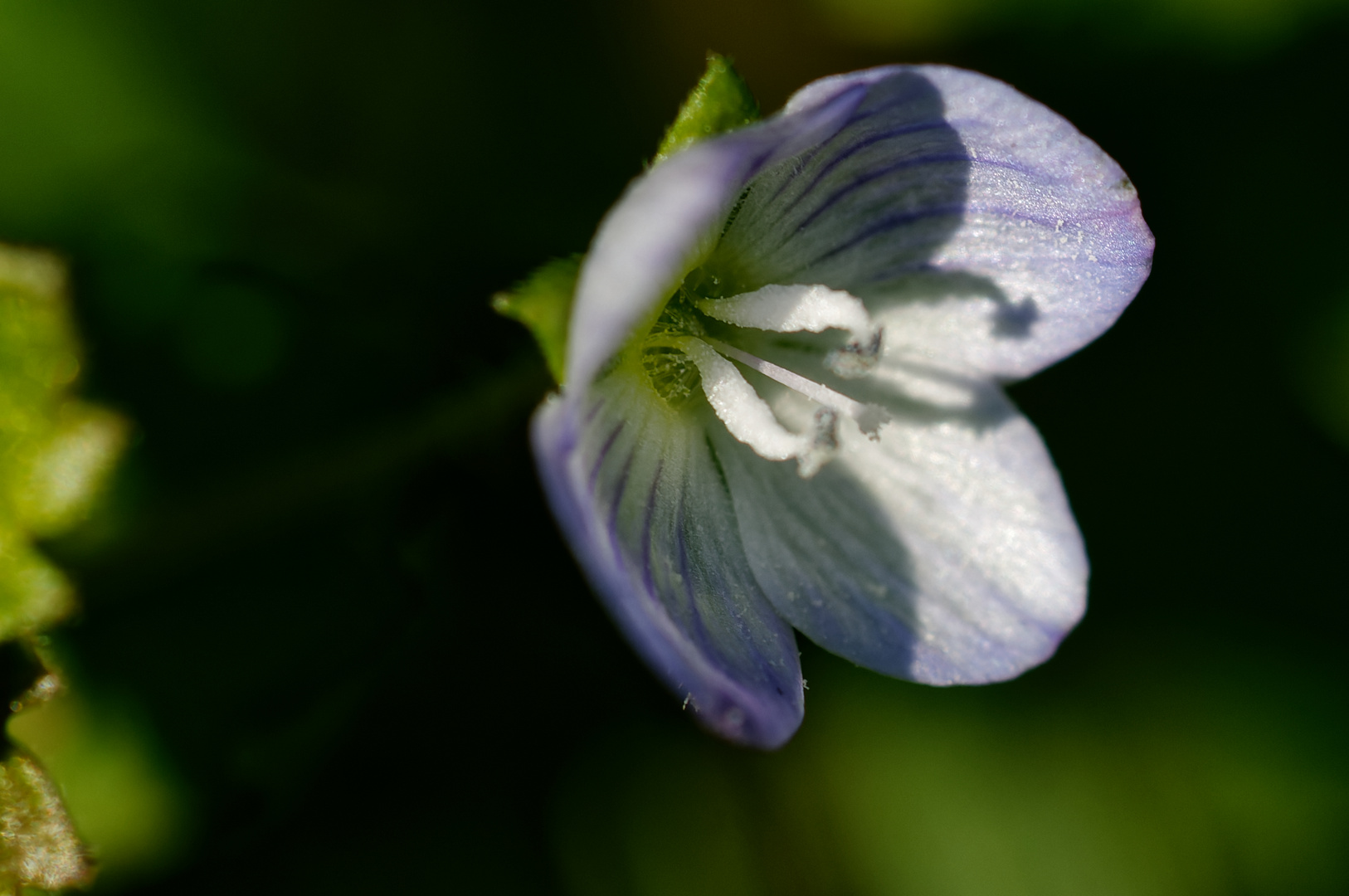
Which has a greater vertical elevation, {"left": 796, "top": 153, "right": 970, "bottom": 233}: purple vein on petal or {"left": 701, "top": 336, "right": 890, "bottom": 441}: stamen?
{"left": 796, "top": 153, "right": 970, "bottom": 233}: purple vein on petal

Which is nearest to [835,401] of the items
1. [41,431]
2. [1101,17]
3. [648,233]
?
[648,233]

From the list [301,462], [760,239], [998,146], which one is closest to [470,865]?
[301,462]

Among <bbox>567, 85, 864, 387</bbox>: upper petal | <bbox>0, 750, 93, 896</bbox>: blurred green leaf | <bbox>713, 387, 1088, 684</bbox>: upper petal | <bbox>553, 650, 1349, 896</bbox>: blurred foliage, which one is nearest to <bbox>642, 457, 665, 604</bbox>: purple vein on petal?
<bbox>713, 387, 1088, 684</bbox>: upper petal

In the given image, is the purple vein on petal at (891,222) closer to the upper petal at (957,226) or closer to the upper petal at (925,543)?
the upper petal at (957,226)

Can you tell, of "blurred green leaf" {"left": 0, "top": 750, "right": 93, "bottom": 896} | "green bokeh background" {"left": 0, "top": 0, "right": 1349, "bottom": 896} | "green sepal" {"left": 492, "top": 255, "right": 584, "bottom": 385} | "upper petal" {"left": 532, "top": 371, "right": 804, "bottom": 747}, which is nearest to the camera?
"upper petal" {"left": 532, "top": 371, "right": 804, "bottom": 747}

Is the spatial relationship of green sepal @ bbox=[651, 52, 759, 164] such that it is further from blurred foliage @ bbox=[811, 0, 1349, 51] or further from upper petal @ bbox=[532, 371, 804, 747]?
blurred foliage @ bbox=[811, 0, 1349, 51]


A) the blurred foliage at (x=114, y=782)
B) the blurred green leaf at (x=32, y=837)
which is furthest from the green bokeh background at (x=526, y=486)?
the blurred green leaf at (x=32, y=837)
